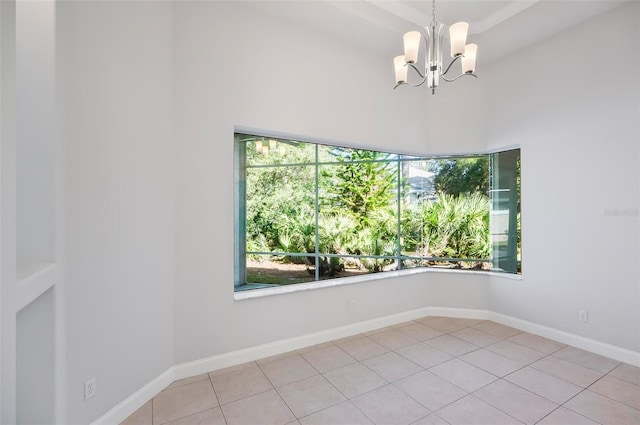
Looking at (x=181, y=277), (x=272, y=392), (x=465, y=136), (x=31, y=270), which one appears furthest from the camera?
(x=465, y=136)

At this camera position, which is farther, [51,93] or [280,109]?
[280,109]

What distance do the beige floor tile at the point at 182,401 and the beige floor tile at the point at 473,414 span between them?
5.56 feet

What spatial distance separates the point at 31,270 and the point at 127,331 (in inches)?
36.6

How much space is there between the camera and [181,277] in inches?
97.8

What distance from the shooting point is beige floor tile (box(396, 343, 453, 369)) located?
279 cm

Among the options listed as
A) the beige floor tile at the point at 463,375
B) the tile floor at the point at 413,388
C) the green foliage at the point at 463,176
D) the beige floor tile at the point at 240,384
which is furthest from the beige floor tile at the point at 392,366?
the green foliage at the point at 463,176

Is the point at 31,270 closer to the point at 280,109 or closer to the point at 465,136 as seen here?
the point at 280,109

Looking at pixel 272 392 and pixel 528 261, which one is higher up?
pixel 528 261

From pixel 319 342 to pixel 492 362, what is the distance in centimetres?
170

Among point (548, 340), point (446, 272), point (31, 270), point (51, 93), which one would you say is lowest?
point (548, 340)

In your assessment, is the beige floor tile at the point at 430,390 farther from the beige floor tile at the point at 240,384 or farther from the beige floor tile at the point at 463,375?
the beige floor tile at the point at 240,384

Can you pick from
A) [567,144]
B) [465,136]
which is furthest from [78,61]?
[567,144]

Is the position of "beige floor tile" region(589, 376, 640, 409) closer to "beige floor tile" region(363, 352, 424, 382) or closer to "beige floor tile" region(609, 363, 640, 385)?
"beige floor tile" region(609, 363, 640, 385)

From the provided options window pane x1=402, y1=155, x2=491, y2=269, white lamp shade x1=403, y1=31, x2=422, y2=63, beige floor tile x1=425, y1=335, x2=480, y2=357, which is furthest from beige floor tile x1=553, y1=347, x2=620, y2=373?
white lamp shade x1=403, y1=31, x2=422, y2=63
